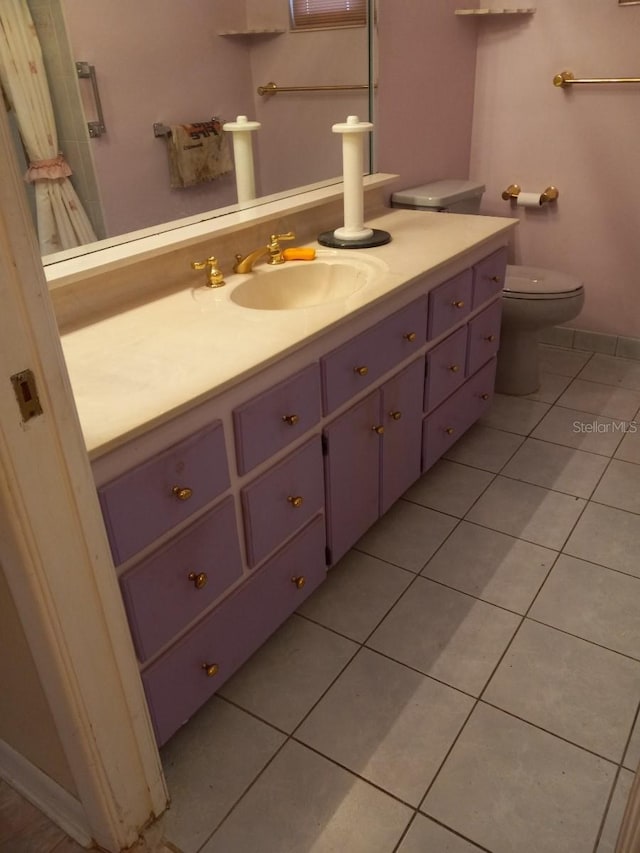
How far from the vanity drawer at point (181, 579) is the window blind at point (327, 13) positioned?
152cm

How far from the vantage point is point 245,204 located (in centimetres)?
192

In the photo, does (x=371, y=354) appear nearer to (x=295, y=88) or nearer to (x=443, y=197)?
(x=295, y=88)

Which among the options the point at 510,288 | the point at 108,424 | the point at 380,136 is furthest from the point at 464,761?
the point at 380,136

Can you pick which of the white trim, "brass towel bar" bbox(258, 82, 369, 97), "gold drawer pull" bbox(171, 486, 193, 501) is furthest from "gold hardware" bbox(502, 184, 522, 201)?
the white trim

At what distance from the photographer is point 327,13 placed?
209cm

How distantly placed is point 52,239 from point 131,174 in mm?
261

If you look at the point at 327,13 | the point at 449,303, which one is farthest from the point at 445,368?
the point at 327,13

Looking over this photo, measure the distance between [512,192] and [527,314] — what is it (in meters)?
0.81

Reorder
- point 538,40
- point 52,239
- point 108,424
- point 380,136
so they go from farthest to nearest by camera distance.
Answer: point 538,40 < point 380,136 < point 52,239 < point 108,424

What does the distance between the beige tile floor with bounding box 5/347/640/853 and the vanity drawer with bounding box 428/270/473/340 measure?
0.56 metres

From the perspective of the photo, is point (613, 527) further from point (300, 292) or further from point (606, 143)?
point (606, 143)

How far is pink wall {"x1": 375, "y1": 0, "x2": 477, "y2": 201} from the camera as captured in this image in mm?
2371

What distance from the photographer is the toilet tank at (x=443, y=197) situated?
2.50 meters
